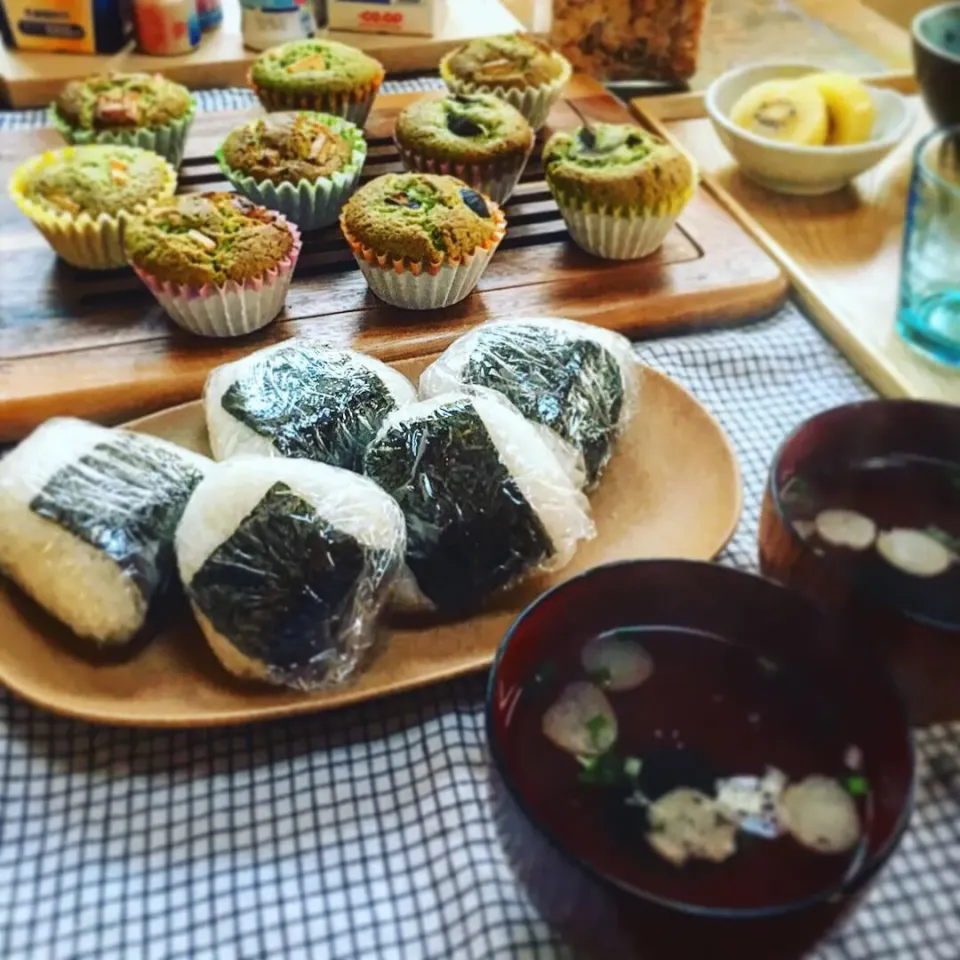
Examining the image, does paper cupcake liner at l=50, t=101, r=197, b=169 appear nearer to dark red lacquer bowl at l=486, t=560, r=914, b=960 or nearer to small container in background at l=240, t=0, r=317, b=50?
small container in background at l=240, t=0, r=317, b=50

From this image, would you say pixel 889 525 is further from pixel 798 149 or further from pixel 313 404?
pixel 798 149

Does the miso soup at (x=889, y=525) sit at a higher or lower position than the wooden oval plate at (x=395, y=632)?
higher

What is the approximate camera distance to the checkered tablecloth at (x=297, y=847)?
52cm

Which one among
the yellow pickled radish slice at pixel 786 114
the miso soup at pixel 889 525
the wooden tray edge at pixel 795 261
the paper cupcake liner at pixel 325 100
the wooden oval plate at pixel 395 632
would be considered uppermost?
the yellow pickled radish slice at pixel 786 114

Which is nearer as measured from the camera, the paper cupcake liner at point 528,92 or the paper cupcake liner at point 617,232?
the paper cupcake liner at point 617,232

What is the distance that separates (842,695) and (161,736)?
403mm

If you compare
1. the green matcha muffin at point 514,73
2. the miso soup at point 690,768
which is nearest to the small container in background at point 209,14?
the green matcha muffin at point 514,73

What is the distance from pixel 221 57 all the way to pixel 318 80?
0.30 meters

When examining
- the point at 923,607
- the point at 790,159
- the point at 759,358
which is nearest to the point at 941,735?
the point at 923,607

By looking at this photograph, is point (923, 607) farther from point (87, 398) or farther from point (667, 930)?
point (87, 398)

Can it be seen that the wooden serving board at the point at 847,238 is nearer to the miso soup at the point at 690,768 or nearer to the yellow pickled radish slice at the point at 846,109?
the yellow pickled radish slice at the point at 846,109

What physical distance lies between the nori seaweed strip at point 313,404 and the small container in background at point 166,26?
2.74 ft

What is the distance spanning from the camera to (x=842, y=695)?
19.8 inches

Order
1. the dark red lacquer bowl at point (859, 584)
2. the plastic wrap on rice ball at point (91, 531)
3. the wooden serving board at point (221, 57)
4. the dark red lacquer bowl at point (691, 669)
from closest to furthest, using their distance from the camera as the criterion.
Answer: the dark red lacquer bowl at point (691, 669) → the dark red lacquer bowl at point (859, 584) → the plastic wrap on rice ball at point (91, 531) → the wooden serving board at point (221, 57)
